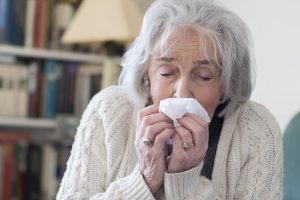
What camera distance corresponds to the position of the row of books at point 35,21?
2.10 m

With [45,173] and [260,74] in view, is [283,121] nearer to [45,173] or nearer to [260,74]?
[260,74]

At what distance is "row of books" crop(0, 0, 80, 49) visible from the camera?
2.10 meters

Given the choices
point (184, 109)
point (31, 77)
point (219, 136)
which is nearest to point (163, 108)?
point (184, 109)

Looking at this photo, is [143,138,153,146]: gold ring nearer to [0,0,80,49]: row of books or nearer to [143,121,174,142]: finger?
[143,121,174,142]: finger

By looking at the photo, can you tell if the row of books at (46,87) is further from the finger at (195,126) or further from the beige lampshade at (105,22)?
the finger at (195,126)

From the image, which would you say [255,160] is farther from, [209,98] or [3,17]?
[3,17]

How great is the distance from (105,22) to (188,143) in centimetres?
110

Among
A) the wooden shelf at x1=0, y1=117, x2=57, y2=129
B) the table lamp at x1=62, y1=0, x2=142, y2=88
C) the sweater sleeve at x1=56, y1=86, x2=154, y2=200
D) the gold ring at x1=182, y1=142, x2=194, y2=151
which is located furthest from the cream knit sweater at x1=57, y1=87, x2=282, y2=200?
the wooden shelf at x1=0, y1=117, x2=57, y2=129

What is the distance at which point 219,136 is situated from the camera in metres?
1.21

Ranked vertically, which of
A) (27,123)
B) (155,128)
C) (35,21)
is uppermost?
(35,21)

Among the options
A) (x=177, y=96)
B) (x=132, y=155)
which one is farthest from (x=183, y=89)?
(x=132, y=155)

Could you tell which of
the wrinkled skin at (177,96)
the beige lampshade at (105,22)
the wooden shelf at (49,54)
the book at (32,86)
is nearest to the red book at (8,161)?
the book at (32,86)

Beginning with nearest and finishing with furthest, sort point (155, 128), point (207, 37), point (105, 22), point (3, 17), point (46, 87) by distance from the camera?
1. point (155, 128)
2. point (207, 37)
3. point (105, 22)
4. point (3, 17)
5. point (46, 87)

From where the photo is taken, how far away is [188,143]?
0.98 m
